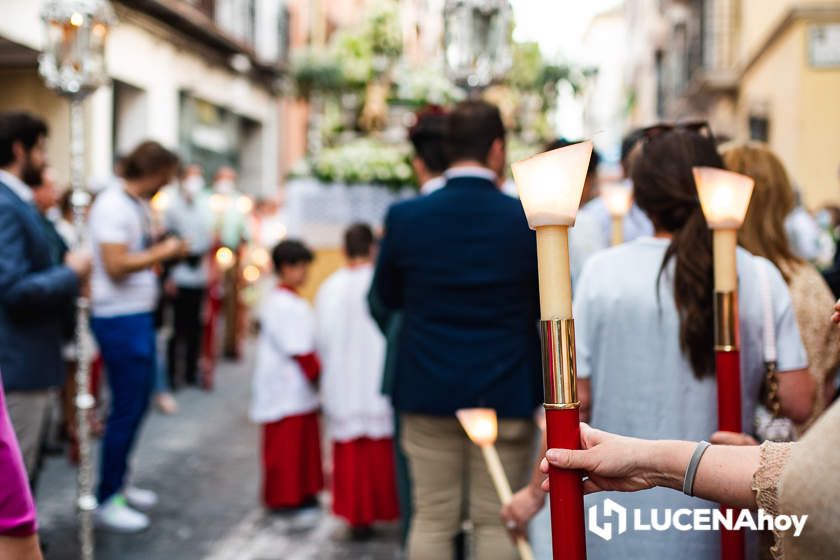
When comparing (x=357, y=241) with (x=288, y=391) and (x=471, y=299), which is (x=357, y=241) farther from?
(x=471, y=299)

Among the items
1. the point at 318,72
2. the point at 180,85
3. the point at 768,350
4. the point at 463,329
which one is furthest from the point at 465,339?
the point at 180,85

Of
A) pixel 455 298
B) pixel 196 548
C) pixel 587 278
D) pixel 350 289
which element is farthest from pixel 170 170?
pixel 587 278

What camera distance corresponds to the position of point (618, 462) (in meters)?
1.56

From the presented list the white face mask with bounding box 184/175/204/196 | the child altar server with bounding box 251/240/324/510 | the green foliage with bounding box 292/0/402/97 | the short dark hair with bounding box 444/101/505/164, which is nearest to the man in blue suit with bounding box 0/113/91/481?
the child altar server with bounding box 251/240/324/510

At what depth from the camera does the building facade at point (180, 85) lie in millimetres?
11852

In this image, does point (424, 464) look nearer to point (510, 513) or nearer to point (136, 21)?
point (510, 513)

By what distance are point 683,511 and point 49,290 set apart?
9.57 feet

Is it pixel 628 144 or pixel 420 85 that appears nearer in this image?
pixel 628 144

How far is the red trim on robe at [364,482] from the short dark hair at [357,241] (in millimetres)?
1055

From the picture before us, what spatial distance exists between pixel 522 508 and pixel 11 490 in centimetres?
128

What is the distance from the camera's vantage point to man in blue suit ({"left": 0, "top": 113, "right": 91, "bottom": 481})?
3.98 metres

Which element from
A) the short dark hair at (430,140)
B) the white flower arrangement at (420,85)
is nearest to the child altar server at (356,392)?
the short dark hair at (430,140)

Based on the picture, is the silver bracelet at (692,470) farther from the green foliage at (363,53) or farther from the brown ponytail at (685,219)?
the green foliage at (363,53)

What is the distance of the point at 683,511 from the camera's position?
2.19 m
